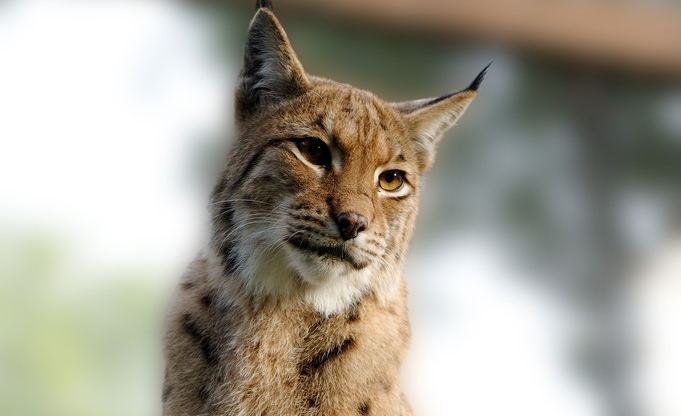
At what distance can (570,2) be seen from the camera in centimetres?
420

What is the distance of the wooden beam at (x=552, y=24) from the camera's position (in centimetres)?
401

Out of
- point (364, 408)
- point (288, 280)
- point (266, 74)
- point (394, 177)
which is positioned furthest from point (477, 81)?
point (364, 408)

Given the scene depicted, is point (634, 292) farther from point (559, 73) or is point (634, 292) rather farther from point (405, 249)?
point (405, 249)

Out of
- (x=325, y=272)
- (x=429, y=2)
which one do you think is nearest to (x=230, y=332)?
(x=325, y=272)

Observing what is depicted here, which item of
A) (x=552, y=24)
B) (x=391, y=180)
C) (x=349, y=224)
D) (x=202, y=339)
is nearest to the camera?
(x=349, y=224)

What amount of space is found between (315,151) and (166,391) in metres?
1.19

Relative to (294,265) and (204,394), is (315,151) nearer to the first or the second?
(294,265)

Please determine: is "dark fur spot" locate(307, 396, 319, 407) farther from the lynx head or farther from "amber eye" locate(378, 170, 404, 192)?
"amber eye" locate(378, 170, 404, 192)

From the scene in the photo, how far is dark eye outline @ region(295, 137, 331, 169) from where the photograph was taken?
3404 millimetres

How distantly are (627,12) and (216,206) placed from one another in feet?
7.73

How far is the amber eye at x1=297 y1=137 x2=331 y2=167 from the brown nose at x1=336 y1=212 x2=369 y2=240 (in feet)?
1.24

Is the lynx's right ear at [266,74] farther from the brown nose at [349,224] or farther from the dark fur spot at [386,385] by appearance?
the dark fur spot at [386,385]

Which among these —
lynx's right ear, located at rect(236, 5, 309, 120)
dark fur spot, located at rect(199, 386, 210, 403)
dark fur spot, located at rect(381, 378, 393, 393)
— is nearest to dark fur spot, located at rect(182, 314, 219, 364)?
dark fur spot, located at rect(199, 386, 210, 403)

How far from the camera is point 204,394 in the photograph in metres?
3.27
